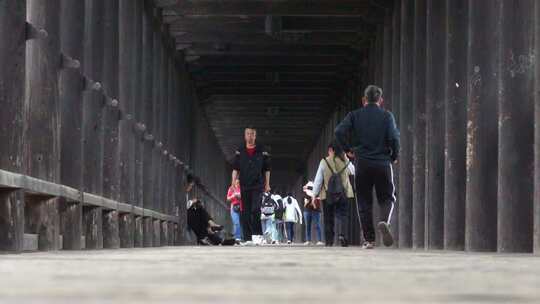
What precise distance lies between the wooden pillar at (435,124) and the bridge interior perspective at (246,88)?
3 cm

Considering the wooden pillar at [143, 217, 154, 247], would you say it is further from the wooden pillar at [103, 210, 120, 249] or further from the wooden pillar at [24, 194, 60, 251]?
the wooden pillar at [24, 194, 60, 251]

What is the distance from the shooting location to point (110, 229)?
607 inches

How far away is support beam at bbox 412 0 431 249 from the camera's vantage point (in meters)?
18.3

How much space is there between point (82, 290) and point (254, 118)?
41.3 meters

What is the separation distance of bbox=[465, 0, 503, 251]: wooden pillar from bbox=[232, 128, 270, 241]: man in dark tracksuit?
5669 millimetres

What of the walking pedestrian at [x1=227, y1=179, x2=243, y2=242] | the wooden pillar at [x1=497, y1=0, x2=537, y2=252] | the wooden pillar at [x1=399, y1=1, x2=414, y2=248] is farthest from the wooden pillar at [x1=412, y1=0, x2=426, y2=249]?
the wooden pillar at [x1=497, y1=0, x2=537, y2=252]

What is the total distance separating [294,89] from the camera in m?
36.1

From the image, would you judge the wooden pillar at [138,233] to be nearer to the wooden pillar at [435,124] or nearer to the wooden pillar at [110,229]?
the wooden pillar at [110,229]

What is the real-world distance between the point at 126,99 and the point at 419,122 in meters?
4.32

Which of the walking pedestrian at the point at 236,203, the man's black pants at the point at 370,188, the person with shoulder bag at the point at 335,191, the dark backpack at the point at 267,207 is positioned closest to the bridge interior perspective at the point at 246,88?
the man's black pants at the point at 370,188

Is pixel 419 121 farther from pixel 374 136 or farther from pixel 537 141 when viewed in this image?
pixel 537 141

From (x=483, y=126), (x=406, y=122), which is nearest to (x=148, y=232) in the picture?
(x=406, y=122)

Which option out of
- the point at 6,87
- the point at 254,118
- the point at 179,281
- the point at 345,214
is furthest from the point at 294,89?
the point at 179,281

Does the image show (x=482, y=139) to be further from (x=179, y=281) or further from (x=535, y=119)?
(x=179, y=281)
